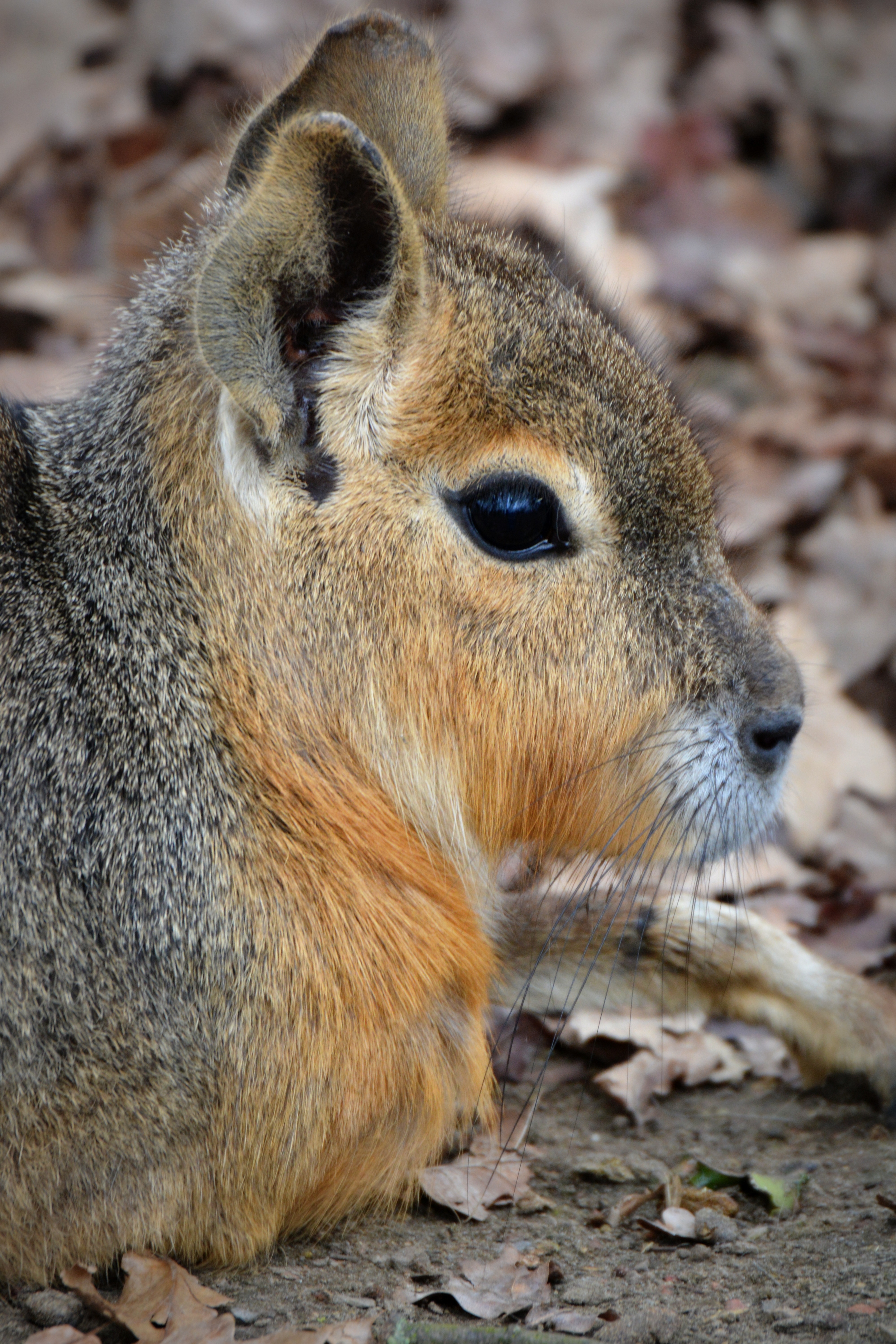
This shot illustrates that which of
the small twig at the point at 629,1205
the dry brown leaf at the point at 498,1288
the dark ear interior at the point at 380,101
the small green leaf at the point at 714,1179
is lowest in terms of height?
the dry brown leaf at the point at 498,1288

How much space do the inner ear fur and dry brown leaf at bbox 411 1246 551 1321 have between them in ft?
5.85

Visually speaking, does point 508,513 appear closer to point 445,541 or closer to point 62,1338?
point 445,541

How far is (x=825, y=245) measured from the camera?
834 cm

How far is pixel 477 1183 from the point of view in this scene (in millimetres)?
3375

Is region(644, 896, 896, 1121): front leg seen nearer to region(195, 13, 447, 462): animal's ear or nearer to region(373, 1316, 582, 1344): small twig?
region(373, 1316, 582, 1344): small twig

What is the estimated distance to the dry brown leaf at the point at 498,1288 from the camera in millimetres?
2807

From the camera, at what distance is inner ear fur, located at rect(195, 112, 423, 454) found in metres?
2.77

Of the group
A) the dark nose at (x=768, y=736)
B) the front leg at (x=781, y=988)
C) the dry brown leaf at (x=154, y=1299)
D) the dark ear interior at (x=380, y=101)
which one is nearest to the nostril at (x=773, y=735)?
the dark nose at (x=768, y=736)

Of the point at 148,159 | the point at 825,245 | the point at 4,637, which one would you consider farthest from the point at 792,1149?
the point at 148,159

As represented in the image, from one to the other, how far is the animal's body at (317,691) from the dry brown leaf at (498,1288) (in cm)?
31

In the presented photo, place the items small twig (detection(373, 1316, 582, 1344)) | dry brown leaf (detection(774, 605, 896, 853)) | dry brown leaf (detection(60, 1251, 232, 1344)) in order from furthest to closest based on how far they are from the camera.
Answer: dry brown leaf (detection(774, 605, 896, 853)) < dry brown leaf (detection(60, 1251, 232, 1344)) < small twig (detection(373, 1316, 582, 1344))

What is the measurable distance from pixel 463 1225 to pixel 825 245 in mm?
6706

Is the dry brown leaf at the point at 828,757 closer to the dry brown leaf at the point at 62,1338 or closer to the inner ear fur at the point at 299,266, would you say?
the inner ear fur at the point at 299,266

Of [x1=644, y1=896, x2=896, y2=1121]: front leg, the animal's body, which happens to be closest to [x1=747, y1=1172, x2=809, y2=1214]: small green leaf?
[x1=644, y1=896, x2=896, y2=1121]: front leg
